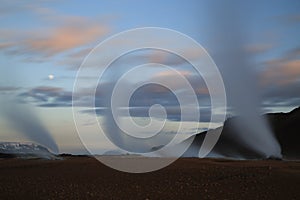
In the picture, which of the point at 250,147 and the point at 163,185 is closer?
the point at 163,185

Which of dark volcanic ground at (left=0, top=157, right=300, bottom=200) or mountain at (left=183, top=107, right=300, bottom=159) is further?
mountain at (left=183, top=107, right=300, bottom=159)

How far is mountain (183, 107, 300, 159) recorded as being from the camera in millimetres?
60812

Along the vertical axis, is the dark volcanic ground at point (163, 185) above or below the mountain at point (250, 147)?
below

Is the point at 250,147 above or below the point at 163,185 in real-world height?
above

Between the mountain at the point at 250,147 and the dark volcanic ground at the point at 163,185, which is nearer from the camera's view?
the dark volcanic ground at the point at 163,185

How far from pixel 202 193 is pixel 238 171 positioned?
7.24 meters

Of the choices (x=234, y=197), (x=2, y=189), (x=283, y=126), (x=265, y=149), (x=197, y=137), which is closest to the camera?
(x=234, y=197)

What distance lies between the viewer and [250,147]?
2429 inches

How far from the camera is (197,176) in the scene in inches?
888

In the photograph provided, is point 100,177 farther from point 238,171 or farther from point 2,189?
point 238,171

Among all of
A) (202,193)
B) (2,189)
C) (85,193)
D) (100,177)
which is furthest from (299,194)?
(2,189)

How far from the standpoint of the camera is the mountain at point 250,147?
60.8m

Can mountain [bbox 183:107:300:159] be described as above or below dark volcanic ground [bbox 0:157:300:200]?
above

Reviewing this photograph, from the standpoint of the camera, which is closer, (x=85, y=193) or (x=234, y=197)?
(x=234, y=197)
